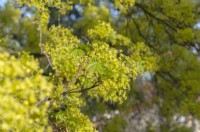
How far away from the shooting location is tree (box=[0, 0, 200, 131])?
12.3 ft

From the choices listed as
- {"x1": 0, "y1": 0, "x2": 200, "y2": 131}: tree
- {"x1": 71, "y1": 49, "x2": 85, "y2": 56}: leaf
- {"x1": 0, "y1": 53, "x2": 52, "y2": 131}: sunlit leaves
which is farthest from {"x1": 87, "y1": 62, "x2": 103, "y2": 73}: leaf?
{"x1": 0, "y1": 53, "x2": 52, "y2": 131}: sunlit leaves

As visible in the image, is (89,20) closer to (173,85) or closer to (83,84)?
(173,85)

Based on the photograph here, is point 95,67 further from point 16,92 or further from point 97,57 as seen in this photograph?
point 16,92

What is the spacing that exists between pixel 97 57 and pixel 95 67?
175 mm

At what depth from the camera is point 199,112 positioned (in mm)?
7062

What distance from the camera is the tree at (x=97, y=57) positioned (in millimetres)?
3762

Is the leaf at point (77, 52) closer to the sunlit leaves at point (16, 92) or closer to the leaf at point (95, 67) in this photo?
the leaf at point (95, 67)

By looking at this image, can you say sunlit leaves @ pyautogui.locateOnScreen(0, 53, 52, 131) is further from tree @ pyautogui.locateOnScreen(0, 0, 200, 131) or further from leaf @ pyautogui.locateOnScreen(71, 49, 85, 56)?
leaf @ pyautogui.locateOnScreen(71, 49, 85, 56)

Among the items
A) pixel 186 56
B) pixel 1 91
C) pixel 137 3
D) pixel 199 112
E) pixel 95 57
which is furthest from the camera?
pixel 186 56

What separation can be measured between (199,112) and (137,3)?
9.11 feet

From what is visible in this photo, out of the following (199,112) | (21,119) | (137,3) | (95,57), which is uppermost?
(137,3)

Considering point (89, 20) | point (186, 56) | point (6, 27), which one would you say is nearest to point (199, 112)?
point (186, 56)

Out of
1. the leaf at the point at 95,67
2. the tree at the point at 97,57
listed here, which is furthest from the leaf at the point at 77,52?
the leaf at the point at 95,67

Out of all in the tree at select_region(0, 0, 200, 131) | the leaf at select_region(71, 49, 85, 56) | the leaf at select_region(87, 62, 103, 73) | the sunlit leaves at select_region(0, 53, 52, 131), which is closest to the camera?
the sunlit leaves at select_region(0, 53, 52, 131)
